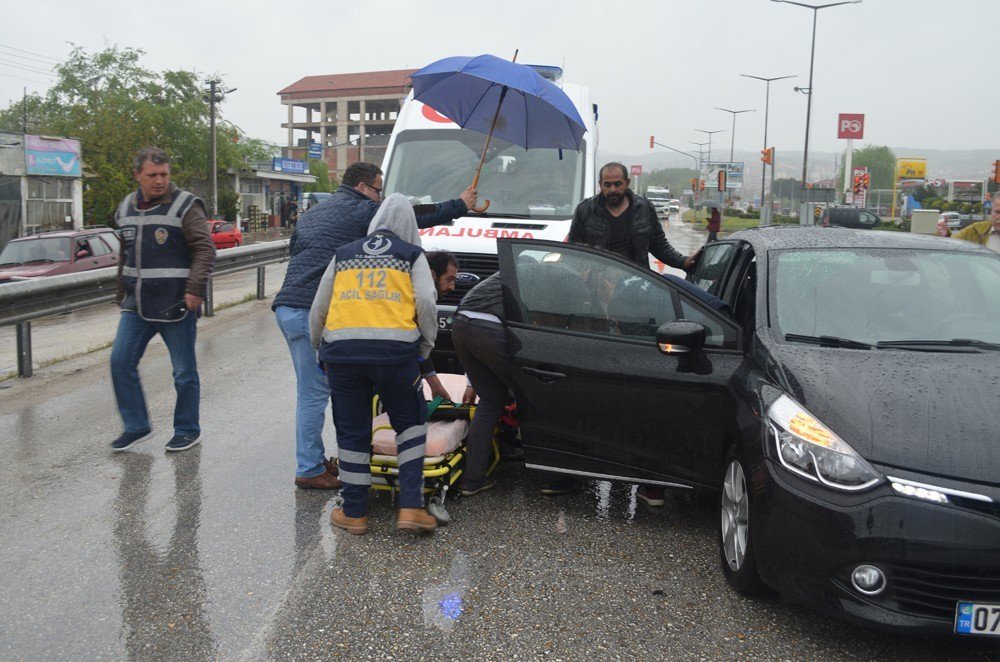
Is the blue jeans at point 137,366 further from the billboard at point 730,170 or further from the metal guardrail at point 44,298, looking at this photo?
the billboard at point 730,170

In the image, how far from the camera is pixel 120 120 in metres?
41.5

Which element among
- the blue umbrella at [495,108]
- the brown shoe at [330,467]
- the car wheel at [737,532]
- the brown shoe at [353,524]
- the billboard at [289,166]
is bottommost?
the brown shoe at [353,524]

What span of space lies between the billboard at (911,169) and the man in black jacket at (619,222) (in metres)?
122

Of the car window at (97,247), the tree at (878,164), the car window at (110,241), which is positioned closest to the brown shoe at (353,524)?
the car window at (97,247)

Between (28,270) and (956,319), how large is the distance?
54.6ft

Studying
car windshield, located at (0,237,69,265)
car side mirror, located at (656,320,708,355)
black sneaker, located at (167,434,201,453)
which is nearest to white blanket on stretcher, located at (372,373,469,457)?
car side mirror, located at (656,320,708,355)

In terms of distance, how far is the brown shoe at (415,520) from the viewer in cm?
439

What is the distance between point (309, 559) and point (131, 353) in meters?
2.34

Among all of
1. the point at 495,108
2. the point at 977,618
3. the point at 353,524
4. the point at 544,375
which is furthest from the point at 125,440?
the point at 977,618

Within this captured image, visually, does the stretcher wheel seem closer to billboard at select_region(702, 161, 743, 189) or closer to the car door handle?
the car door handle

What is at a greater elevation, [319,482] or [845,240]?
[845,240]

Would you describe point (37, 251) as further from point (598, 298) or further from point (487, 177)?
point (598, 298)

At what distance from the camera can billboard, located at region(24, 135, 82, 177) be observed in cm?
3272

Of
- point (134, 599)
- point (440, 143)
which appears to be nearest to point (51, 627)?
point (134, 599)
